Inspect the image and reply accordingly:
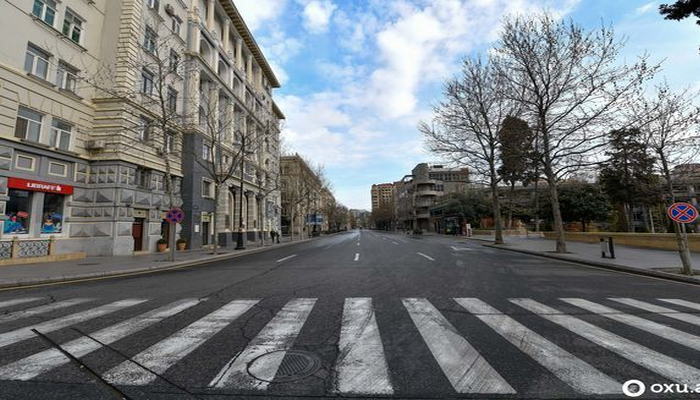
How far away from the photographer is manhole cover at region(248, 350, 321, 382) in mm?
3137

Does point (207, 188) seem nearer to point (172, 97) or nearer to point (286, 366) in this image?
point (172, 97)

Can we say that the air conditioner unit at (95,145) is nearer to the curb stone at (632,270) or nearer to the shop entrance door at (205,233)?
the shop entrance door at (205,233)

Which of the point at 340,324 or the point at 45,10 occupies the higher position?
the point at 45,10

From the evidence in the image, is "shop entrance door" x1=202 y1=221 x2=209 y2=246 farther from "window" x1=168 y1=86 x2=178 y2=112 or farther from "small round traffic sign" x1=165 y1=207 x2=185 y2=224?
"small round traffic sign" x1=165 y1=207 x2=185 y2=224

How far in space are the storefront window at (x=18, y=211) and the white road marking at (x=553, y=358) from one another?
1967cm

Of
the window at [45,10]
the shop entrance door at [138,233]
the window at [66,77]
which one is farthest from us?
the shop entrance door at [138,233]

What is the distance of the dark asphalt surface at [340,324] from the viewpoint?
115 inches

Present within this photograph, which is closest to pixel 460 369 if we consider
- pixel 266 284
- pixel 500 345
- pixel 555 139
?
pixel 500 345

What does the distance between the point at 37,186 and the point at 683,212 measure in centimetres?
2583

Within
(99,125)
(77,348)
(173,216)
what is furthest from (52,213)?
(77,348)

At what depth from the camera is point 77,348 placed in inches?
156

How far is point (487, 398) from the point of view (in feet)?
8.86

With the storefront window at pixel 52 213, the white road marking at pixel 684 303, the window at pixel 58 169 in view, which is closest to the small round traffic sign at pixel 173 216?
the storefront window at pixel 52 213

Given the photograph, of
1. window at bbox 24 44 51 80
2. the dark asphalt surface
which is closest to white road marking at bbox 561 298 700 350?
the dark asphalt surface
